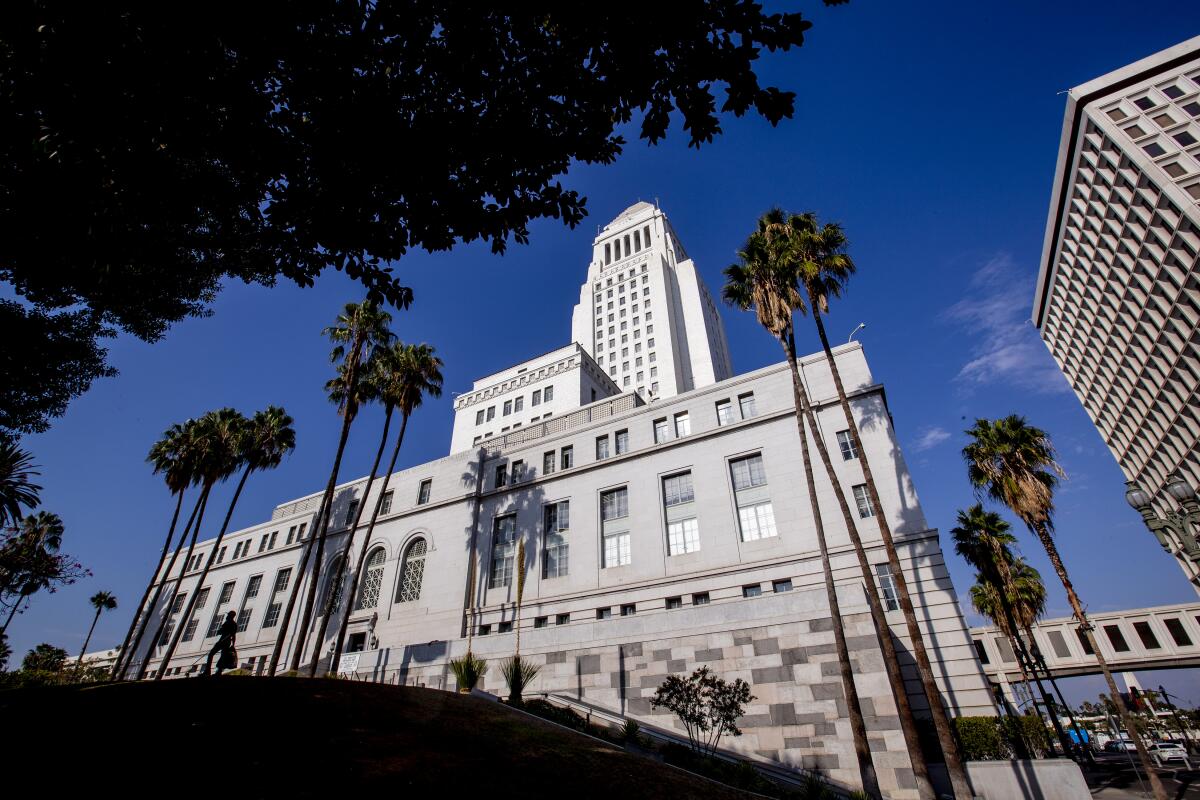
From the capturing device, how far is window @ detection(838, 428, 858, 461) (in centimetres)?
2511

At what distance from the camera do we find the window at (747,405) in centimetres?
2931

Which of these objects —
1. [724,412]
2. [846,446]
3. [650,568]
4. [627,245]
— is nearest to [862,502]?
[846,446]

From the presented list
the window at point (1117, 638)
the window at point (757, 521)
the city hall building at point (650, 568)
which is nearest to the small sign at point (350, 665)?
the city hall building at point (650, 568)

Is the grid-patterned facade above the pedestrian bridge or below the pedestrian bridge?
above

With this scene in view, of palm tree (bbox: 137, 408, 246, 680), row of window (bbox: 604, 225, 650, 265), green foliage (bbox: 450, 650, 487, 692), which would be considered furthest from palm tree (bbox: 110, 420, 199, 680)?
row of window (bbox: 604, 225, 650, 265)

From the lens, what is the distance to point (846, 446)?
2545 centimetres

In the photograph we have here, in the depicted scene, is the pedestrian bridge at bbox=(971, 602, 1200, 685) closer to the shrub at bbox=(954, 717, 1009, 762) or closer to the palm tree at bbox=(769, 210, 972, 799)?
the shrub at bbox=(954, 717, 1009, 762)

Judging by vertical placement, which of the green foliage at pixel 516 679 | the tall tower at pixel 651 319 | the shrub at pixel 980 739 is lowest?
the shrub at pixel 980 739

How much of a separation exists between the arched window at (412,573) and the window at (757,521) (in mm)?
22323

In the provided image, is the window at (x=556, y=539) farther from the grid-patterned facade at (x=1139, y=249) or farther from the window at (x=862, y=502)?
the grid-patterned facade at (x=1139, y=249)

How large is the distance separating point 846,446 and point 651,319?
1859 inches

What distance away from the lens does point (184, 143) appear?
601 centimetres

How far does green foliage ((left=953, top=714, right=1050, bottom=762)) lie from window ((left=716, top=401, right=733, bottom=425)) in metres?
16.7

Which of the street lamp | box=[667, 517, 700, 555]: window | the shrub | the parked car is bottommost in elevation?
the parked car
